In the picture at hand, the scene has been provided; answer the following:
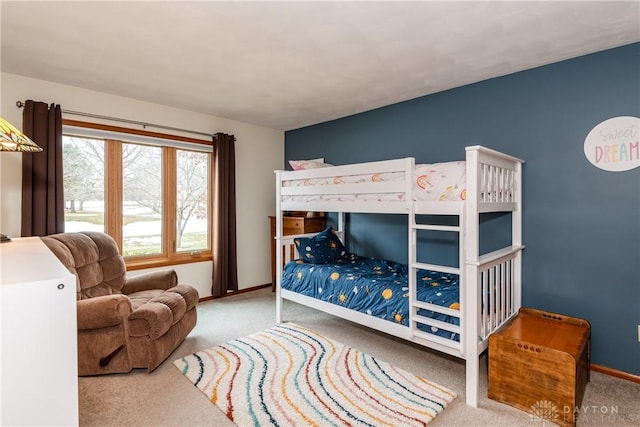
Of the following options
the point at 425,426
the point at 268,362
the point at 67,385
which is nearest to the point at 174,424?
Result: the point at 268,362

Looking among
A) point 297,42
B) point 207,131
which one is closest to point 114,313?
point 297,42

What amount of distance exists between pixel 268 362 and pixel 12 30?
286cm

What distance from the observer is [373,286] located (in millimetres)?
2654

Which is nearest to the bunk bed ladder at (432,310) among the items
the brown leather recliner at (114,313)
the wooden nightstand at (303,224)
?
the brown leather recliner at (114,313)

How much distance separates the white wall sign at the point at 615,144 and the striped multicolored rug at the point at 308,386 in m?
1.95

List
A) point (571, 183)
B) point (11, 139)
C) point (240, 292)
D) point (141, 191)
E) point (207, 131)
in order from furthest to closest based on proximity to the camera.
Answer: point (240, 292) → point (207, 131) → point (141, 191) → point (571, 183) → point (11, 139)

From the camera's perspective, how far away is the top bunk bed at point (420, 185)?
2094 millimetres

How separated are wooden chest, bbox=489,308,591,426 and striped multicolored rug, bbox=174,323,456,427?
35cm

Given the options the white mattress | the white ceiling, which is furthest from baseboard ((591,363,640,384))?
the white ceiling

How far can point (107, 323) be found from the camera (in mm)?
2229

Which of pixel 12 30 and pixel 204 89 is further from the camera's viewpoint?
pixel 204 89

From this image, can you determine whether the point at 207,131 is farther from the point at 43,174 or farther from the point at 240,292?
the point at 240,292

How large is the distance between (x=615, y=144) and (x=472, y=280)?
147 centimetres

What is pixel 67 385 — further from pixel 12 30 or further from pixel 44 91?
Answer: pixel 44 91
